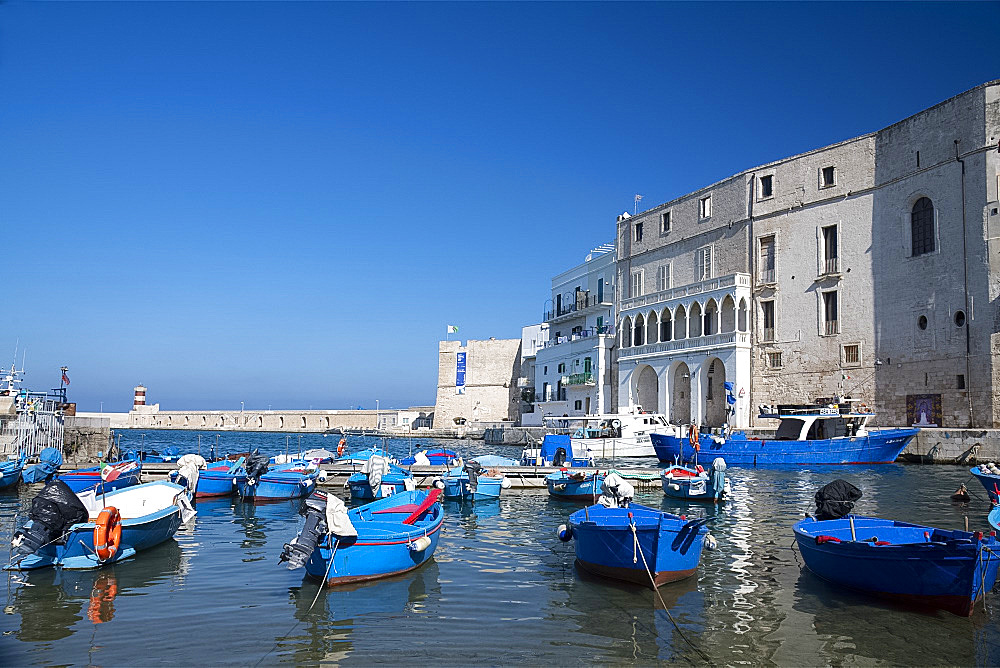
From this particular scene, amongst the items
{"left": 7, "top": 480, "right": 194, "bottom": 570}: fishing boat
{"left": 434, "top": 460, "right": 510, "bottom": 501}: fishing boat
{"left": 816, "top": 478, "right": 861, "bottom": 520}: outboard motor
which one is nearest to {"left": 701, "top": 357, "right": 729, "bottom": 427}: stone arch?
{"left": 434, "top": 460, "right": 510, "bottom": 501}: fishing boat

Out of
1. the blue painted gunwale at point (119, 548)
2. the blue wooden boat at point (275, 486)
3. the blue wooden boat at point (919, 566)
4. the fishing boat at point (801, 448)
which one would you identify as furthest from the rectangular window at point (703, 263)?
the blue painted gunwale at point (119, 548)

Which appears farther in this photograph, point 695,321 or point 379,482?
point 695,321

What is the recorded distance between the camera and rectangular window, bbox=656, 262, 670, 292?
44.6m

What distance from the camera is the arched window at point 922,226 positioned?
32.3 metres

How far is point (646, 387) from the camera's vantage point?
147 ft

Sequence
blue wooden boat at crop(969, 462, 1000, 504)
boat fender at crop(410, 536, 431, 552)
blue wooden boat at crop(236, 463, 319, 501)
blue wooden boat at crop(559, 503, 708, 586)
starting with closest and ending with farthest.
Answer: blue wooden boat at crop(559, 503, 708, 586)
boat fender at crop(410, 536, 431, 552)
blue wooden boat at crop(969, 462, 1000, 504)
blue wooden boat at crop(236, 463, 319, 501)

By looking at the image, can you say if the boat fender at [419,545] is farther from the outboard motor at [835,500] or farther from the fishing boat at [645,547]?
the outboard motor at [835,500]

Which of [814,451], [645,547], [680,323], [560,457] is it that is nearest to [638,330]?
[680,323]

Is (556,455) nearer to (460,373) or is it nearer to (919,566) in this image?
(919,566)

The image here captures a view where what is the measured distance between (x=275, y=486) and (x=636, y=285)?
3155 centimetres

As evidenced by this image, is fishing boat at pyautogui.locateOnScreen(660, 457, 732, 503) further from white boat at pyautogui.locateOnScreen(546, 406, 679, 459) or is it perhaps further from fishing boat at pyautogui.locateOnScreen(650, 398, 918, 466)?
white boat at pyautogui.locateOnScreen(546, 406, 679, 459)

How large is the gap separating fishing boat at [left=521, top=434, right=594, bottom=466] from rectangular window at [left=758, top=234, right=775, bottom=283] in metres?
14.2

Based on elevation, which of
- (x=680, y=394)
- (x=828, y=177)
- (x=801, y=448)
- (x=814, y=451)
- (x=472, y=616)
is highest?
(x=828, y=177)

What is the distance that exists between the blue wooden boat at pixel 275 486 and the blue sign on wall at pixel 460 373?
39507 mm
